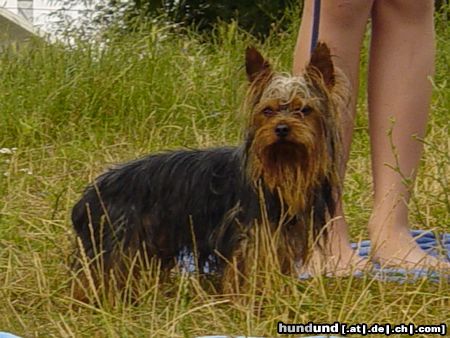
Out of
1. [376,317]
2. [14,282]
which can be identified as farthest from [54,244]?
[376,317]

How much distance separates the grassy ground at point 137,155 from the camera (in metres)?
2.86

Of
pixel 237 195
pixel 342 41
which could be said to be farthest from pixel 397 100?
pixel 237 195

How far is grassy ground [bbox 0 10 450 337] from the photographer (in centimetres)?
286

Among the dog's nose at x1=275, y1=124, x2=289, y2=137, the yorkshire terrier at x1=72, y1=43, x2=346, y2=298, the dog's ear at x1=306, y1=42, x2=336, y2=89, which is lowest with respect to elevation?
the yorkshire terrier at x1=72, y1=43, x2=346, y2=298

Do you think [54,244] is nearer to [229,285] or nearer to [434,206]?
[229,285]

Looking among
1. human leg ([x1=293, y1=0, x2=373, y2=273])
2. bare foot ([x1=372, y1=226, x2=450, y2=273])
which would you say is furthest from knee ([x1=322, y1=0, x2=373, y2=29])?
bare foot ([x1=372, y1=226, x2=450, y2=273])

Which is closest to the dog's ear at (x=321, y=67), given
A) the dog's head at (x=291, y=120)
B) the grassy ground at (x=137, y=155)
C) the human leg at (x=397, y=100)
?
the dog's head at (x=291, y=120)

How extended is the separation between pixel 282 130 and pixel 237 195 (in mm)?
313

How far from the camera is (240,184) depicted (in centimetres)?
312

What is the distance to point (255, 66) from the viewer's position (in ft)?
10.1

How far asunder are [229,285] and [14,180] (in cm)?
163

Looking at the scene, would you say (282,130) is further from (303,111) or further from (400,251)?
(400,251)

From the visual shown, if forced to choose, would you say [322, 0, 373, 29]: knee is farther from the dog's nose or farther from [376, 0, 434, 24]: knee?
the dog's nose

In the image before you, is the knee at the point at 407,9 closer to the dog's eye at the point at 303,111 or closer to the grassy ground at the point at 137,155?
the grassy ground at the point at 137,155
